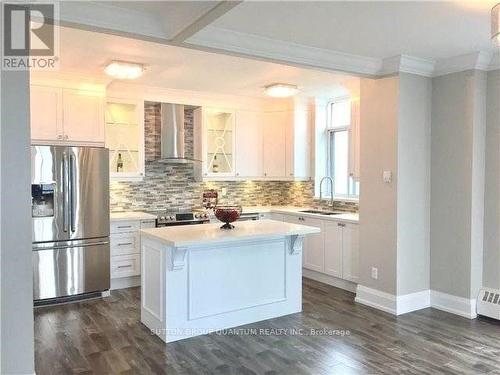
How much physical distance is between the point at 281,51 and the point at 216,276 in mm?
2076

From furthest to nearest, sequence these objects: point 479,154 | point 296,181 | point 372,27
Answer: point 296,181
point 479,154
point 372,27

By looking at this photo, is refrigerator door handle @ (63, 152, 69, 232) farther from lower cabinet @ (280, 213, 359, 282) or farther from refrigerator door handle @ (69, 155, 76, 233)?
lower cabinet @ (280, 213, 359, 282)

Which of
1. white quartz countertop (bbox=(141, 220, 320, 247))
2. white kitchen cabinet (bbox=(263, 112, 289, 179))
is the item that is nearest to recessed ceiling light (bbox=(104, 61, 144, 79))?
white quartz countertop (bbox=(141, 220, 320, 247))

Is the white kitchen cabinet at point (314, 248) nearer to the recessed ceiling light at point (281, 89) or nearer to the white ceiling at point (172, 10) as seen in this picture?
the recessed ceiling light at point (281, 89)

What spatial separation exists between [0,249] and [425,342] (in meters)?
3.28

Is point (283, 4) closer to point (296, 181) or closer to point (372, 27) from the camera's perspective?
point (372, 27)

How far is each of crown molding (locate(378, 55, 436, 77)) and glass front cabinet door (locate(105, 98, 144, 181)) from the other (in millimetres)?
3101

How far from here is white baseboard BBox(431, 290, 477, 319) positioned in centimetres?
420

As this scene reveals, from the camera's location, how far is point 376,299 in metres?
4.52

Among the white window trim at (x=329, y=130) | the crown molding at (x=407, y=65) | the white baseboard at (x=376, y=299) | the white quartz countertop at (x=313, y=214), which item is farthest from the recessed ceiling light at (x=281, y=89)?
the white baseboard at (x=376, y=299)

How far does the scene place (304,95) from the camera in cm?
615

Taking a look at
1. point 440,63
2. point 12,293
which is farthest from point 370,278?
point 12,293

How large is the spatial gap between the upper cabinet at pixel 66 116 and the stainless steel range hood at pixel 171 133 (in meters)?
0.95

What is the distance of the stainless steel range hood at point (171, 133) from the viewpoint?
585cm
